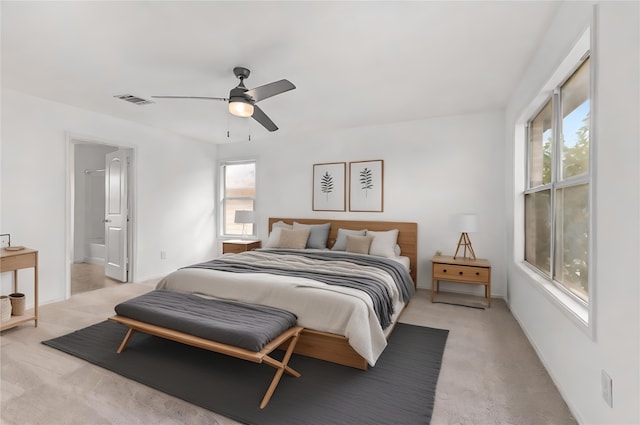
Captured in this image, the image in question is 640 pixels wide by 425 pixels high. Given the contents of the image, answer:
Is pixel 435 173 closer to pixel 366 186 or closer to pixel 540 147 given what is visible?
pixel 366 186

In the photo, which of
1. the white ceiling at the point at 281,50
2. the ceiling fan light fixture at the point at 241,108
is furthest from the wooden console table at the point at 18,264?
the ceiling fan light fixture at the point at 241,108

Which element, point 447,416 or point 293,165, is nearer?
point 447,416

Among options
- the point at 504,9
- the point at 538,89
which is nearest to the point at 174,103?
the point at 504,9

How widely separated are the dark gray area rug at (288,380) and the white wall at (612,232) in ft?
2.75

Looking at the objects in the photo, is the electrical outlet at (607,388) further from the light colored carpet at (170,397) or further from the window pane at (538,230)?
the window pane at (538,230)

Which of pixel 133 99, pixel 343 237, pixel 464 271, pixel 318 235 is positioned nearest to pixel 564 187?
pixel 464 271

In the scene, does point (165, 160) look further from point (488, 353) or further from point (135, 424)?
point (488, 353)

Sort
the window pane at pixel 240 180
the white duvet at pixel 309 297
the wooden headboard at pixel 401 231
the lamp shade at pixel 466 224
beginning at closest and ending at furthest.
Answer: the white duvet at pixel 309 297, the lamp shade at pixel 466 224, the wooden headboard at pixel 401 231, the window pane at pixel 240 180

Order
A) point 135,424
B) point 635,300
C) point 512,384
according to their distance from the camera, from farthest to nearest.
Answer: point 512,384 < point 135,424 < point 635,300

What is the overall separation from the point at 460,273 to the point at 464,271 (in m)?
0.05

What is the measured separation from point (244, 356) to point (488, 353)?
78.8 inches

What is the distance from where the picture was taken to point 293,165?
552 centimetres

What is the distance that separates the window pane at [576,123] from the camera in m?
1.94

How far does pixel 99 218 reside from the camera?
278 inches
